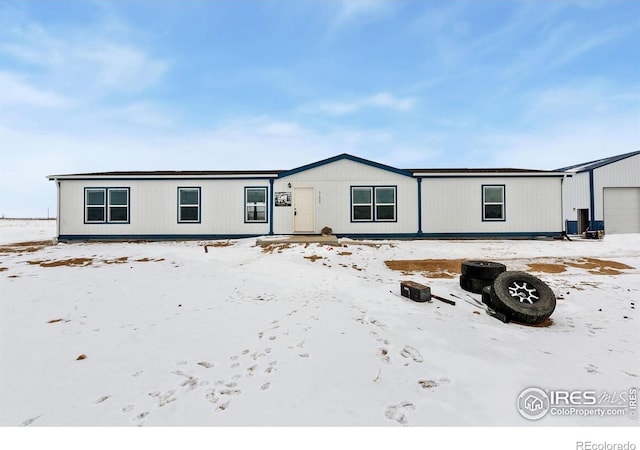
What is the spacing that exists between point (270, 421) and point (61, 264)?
33.4ft

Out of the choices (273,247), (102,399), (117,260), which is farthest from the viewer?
(273,247)

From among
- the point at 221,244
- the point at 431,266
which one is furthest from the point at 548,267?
the point at 221,244

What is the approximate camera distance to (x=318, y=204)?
48.2ft

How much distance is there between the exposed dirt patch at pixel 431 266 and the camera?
8094 millimetres

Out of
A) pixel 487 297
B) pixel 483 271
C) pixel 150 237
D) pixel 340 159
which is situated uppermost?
pixel 340 159

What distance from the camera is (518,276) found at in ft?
17.9

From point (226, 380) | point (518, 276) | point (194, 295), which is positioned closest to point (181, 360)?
point (226, 380)

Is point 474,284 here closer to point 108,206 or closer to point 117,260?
point 117,260

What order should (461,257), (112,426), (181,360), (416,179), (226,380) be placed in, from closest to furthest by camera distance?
(112,426)
(226,380)
(181,360)
(461,257)
(416,179)

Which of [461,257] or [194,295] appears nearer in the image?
[194,295]

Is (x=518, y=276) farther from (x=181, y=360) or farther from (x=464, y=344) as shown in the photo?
(x=181, y=360)

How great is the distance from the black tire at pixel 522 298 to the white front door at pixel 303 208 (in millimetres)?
10193

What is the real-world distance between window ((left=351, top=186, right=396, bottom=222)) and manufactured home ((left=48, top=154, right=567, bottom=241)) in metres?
0.05

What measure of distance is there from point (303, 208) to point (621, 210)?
2128cm
